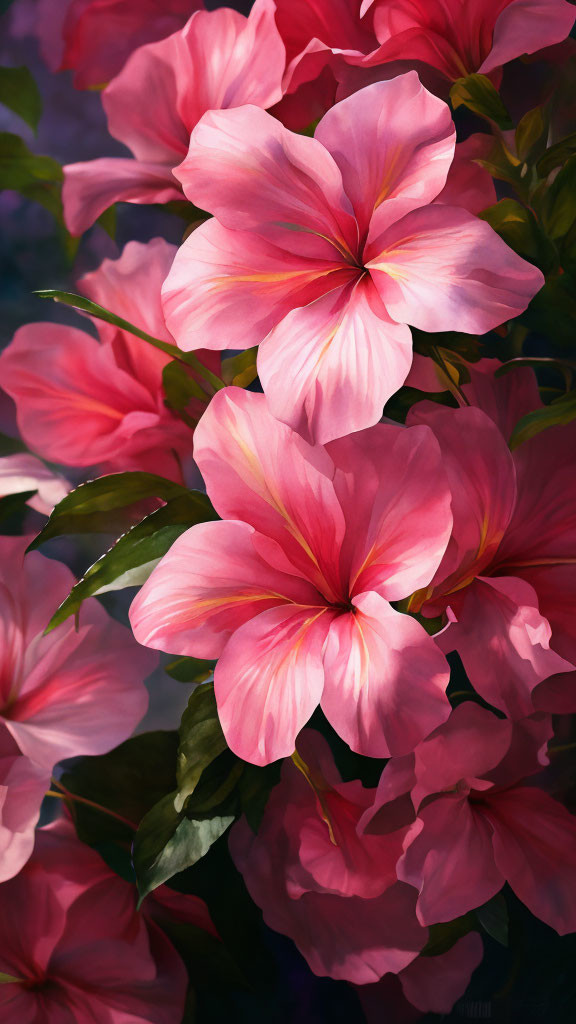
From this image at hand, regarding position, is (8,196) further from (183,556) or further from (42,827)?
(42,827)

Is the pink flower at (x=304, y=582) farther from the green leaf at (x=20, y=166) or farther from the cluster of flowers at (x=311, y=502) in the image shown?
the green leaf at (x=20, y=166)

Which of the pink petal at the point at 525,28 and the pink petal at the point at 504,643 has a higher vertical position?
the pink petal at the point at 525,28

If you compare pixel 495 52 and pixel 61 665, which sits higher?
pixel 495 52

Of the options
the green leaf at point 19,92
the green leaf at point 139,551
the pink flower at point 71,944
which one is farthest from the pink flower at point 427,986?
the green leaf at point 19,92

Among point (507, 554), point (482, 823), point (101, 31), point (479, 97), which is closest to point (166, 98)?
point (101, 31)

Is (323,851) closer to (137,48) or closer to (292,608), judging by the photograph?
(292,608)

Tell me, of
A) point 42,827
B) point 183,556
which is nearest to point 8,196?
point 183,556

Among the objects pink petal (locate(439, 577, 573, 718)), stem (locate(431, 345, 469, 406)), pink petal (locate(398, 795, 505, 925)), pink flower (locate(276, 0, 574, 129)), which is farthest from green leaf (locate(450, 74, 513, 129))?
pink petal (locate(398, 795, 505, 925))

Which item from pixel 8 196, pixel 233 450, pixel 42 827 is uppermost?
pixel 8 196
